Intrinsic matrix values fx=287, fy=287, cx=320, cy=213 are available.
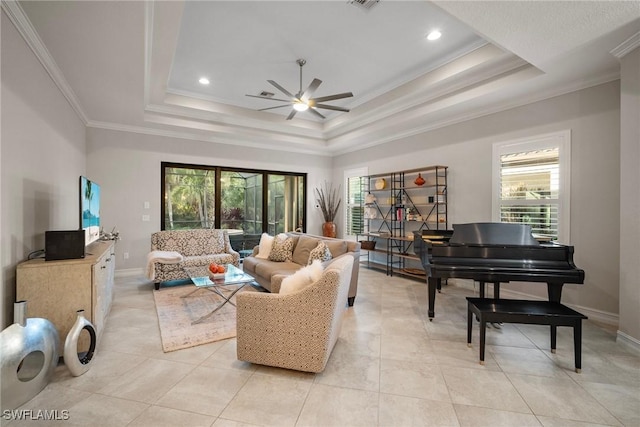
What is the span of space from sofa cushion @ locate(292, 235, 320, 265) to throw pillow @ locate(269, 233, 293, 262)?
0.32 ft

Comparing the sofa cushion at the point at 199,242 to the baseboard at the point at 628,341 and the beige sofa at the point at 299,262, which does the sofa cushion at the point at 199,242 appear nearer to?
the beige sofa at the point at 299,262

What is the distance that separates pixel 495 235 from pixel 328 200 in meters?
5.04

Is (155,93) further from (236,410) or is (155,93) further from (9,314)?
(236,410)

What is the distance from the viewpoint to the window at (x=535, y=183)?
368cm

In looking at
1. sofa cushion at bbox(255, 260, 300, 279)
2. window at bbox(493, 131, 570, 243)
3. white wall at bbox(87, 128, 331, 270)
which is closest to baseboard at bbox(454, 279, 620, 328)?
window at bbox(493, 131, 570, 243)

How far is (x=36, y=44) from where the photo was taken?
2643mm

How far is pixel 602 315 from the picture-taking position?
332 cm

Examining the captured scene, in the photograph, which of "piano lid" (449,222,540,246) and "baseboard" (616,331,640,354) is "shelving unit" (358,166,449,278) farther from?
"baseboard" (616,331,640,354)

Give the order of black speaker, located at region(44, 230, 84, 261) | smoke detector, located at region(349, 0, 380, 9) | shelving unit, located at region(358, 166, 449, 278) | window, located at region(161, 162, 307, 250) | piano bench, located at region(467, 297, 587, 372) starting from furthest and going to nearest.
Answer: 1. window, located at region(161, 162, 307, 250)
2. shelving unit, located at region(358, 166, 449, 278)
3. smoke detector, located at region(349, 0, 380, 9)
4. black speaker, located at region(44, 230, 84, 261)
5. piano bench, located at region(467, 297, 587, 372)

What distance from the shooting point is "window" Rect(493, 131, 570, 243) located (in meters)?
3.68

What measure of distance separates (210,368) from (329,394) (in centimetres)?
101

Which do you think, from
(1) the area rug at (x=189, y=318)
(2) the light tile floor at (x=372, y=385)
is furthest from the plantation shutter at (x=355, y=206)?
(2) the light tile floor at (x=372, y=385)

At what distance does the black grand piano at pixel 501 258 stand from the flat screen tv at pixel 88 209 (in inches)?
144

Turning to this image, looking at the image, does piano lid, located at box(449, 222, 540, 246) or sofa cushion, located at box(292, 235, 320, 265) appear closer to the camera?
piano lid, located at box(449, 222, 540, 246)
